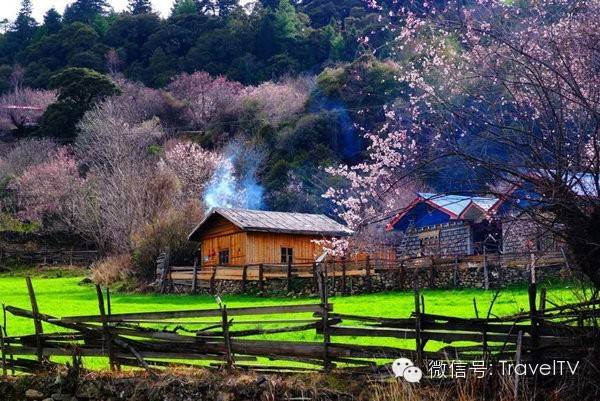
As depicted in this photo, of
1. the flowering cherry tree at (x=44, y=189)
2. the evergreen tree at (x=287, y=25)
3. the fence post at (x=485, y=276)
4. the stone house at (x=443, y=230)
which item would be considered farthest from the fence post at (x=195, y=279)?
the evergreen tree at (x=287, y=25)

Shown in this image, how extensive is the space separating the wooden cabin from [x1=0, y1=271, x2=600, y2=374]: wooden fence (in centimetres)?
1789

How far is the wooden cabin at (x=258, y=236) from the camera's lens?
1108 inches

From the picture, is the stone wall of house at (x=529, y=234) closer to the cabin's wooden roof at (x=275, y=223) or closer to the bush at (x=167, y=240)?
the cabin's wooden roof at (x=275, y=223)

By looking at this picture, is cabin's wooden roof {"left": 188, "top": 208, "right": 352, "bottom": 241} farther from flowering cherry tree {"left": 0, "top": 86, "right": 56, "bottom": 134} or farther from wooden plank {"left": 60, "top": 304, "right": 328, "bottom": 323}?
flowering cherry tree {"left": 0, "top": 86, "right": 56, "bottom": 134}

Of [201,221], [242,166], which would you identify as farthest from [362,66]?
[201,221]

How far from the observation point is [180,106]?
5972 cm

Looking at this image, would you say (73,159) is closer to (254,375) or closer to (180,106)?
(180,106)

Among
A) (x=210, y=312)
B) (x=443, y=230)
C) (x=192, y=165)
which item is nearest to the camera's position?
(x=210, y=312)

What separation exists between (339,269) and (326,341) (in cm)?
1625

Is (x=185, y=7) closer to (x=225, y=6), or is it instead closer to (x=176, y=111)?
(x=225, y=6)

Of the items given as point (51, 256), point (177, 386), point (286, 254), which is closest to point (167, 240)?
point (286, 254)

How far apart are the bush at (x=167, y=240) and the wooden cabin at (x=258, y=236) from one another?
2.24ft

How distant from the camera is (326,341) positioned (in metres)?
7.91

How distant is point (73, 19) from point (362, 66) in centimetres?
5062
